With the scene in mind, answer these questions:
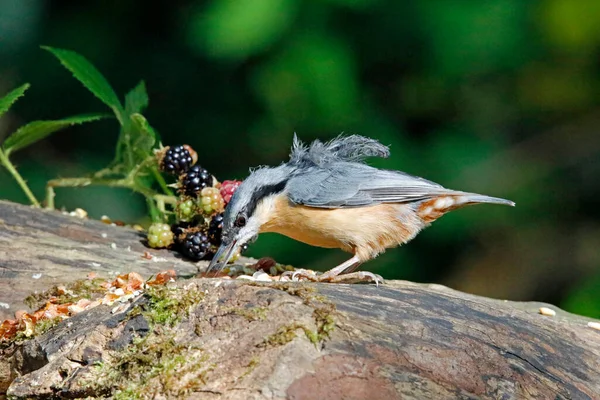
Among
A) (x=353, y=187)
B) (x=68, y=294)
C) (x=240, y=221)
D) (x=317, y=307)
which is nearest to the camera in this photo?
(x=317, y=307)

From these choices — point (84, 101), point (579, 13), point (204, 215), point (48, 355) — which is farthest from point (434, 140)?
point (48, 355)

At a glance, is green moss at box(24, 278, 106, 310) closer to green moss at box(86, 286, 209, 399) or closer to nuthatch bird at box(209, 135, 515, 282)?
nuthatch bird at box(209, 135, 515, 282)

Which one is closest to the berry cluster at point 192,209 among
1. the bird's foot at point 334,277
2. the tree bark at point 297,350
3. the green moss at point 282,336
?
the bird's foot at point 334,277

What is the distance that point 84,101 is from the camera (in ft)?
18.0

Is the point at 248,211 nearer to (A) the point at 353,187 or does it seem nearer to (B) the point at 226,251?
(B) the point at 226,251

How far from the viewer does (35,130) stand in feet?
11.8

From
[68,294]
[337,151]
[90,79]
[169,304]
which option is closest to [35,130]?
[90,79]

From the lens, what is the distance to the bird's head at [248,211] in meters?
3.00

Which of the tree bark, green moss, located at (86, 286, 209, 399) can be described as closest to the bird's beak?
the tree bark

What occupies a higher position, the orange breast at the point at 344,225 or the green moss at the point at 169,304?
the orange breast at the point at 344,225

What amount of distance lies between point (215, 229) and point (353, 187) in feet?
2.09

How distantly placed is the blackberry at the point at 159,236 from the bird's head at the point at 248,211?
1.77ft

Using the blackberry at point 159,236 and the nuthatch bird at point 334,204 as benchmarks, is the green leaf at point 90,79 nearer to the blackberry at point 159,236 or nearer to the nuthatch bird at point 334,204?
the blackberry at point 159,236

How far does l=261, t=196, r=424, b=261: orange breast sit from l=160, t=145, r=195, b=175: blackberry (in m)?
0.57
